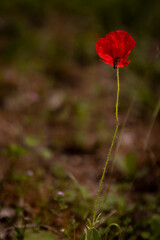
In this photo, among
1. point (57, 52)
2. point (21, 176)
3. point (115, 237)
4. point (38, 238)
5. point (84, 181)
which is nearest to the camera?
point (38, 238)

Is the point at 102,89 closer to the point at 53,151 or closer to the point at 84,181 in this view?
the point at 53,151

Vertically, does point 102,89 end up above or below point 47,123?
above

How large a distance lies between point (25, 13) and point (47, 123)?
4.23 metres

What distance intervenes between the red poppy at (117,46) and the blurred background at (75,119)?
1.41 feet

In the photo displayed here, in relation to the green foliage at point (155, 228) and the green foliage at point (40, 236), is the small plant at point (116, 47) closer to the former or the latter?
the green foliage at point (40, 236)

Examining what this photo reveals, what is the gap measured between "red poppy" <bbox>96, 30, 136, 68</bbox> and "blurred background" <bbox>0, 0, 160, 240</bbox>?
17.0 inches

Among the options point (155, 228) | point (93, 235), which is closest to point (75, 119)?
point (155, 228)

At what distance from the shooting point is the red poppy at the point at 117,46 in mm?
925

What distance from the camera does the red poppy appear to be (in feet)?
3.03

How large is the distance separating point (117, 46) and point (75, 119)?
186 centimetres

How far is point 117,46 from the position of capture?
0.93 meters

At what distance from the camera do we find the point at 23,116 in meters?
2.65

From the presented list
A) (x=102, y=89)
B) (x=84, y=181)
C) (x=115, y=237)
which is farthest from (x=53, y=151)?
(x=102, y=89)

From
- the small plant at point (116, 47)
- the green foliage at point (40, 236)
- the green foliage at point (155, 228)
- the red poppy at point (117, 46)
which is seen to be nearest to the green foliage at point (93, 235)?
the small plant at point (116, 47)
